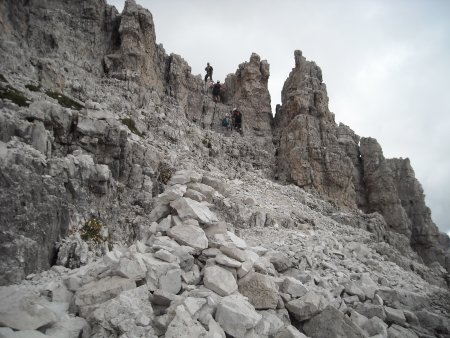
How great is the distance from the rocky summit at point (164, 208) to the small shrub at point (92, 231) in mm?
88

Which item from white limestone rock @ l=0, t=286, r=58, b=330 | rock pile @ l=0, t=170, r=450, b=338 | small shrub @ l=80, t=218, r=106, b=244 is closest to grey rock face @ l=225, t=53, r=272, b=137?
small shrub @ l=80, t=218, r=106, b=244

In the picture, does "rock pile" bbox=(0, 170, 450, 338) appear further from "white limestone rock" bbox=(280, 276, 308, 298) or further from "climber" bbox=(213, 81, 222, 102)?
"climber" bbox=(213, 81, 222, 102)

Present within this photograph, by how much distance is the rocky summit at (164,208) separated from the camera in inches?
361

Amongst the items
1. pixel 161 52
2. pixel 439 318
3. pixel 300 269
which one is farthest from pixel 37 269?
pixel 161 52

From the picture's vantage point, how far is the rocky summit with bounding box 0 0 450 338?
918cm

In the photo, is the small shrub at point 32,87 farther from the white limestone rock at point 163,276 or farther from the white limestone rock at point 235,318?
the white limestone rock at point 235,318

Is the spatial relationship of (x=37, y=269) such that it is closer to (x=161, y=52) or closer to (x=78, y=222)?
(x=78, y=222)

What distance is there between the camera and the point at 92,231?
51.6 feet

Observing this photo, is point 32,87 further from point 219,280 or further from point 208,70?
point 208,70

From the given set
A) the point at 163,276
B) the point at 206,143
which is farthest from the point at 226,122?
the point at 163,276

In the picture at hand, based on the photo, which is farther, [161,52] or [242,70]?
[242,70]

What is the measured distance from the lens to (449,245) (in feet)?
322

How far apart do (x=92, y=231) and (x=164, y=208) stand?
14.0 feet

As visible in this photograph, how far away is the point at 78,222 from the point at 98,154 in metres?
6.80
